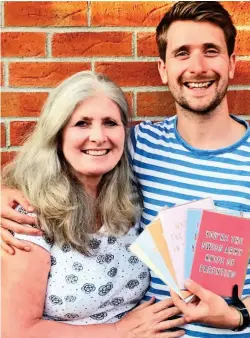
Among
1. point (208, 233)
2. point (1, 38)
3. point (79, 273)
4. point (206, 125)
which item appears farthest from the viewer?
point (1, 38)

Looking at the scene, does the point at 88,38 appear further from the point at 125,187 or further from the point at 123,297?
the point at 123,297

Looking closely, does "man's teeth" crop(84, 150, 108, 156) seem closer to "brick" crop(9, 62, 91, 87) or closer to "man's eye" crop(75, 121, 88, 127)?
"man's eye" crop(75, 121, 88, 127)

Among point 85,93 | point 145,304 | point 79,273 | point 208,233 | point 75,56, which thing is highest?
point 75,56

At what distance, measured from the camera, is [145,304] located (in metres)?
2.32

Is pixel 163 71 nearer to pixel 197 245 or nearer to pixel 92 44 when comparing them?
pixel 92 44

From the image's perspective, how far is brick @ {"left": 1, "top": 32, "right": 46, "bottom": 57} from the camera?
2621mm

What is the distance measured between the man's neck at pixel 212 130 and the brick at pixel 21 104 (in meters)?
0.69

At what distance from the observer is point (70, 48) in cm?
265

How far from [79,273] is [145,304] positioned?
309 mm

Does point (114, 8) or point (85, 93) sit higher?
point (114, 8)

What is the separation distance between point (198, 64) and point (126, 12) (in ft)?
1.68

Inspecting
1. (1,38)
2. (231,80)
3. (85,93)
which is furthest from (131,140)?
(1,38)

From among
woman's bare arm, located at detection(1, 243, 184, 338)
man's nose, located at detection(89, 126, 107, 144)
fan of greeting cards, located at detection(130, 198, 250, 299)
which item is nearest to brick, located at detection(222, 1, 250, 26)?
man's nose, located at detection(89, 126, 107, 144)

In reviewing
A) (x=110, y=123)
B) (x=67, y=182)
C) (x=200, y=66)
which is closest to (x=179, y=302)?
(x=67, y=182)
